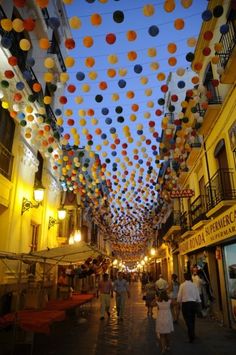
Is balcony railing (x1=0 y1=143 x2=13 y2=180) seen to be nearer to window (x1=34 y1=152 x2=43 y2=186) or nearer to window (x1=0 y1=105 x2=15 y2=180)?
window (x1=0 y1=105 x2=15 y2=180)

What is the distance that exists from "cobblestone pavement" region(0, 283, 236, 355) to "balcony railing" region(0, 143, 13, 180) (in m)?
4.90

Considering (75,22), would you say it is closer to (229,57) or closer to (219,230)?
(229,57)

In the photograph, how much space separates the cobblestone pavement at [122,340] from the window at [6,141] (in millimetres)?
5064

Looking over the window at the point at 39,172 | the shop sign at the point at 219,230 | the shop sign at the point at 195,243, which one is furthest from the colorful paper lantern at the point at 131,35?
the window at the point at 39,172

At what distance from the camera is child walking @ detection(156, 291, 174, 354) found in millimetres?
6703

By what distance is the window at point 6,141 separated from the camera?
9.73 meters

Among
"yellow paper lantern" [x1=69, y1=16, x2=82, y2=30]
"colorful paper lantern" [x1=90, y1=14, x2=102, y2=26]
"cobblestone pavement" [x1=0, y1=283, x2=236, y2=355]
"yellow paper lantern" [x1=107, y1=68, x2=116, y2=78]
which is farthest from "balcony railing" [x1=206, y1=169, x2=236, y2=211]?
"yellow paper lantern" [x1=69, y1=16, x2=82, y2=30]

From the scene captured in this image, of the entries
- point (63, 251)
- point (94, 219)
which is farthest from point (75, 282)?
point (63, 251)

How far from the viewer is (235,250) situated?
1001cm

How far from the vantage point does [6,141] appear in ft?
33.3

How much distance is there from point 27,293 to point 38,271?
9.21 feet

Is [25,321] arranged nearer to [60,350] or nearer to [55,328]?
[60,350]

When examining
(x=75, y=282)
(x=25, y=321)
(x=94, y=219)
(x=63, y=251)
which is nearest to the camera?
(x=25, y=321)

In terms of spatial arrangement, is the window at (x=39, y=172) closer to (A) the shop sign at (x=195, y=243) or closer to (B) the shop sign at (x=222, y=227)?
(A) the shop sign at (x=195, y=243)
